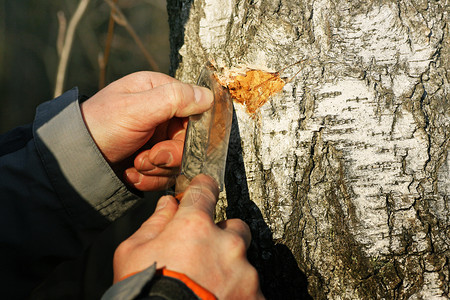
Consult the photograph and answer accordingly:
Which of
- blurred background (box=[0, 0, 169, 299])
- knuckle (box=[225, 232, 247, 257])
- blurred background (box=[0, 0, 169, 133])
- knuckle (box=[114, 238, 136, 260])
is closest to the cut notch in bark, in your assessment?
knuckle (box=[225, 232, 247, 257])

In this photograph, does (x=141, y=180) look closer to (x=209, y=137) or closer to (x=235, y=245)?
(x=209, y=137)

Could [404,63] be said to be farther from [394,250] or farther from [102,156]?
[102,156]

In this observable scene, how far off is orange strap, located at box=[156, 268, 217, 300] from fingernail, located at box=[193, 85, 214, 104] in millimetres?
746

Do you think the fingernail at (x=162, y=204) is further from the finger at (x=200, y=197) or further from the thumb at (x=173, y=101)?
the thumb at (x=173, y=101)

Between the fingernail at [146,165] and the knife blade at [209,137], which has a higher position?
the knife blade at [209,137]

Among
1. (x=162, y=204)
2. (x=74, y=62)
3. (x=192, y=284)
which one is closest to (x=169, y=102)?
(x=162, y=204)

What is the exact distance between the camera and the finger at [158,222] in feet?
3.69

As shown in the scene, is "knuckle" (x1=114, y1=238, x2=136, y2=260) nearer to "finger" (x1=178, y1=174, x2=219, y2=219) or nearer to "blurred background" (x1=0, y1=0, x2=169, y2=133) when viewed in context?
"finger" (x1=178, y1=174, x2=219, y2=219)

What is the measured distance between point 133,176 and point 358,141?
117cm

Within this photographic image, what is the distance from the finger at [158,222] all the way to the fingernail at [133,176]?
0.68 metres

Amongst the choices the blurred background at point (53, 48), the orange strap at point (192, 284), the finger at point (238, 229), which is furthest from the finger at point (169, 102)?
the blurred background at point (53, 48)

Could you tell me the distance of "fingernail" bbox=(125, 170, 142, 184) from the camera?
188cm

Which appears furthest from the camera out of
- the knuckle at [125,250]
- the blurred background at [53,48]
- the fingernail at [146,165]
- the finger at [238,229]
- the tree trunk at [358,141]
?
the blurred background at [53,48]

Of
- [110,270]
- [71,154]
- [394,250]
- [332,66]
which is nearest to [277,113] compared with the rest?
[332,66]
